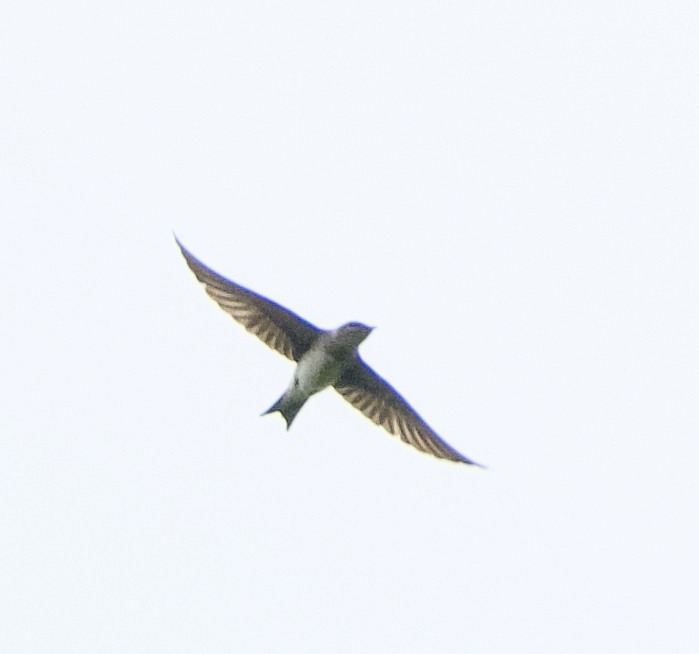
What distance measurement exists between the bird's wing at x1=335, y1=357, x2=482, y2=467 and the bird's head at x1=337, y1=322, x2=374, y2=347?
28.7 inches

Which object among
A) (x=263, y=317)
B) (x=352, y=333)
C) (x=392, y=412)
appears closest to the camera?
(x=352, y=333)

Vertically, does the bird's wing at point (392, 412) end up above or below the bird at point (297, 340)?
above

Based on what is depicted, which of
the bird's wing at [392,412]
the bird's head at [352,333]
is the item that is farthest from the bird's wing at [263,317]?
the bird's wing at [392,412]

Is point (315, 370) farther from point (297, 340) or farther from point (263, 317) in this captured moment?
point (263, 317)

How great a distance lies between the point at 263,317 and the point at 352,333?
0.76 meters

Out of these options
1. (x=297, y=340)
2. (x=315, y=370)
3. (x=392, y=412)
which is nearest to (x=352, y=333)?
(x=315, y=370)

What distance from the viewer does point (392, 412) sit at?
14.4 m

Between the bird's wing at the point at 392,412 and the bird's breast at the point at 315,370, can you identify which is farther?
the bird's wing at the point at 392,412

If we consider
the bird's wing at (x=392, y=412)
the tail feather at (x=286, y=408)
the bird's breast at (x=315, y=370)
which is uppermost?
the bird's wing at (x=392, y=412)

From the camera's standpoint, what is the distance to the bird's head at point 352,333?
1349cm

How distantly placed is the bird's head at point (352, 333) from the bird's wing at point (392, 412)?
728 mm

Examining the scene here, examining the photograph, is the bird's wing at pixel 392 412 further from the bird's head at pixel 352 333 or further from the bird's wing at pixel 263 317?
the bird's head at pixel 352 333

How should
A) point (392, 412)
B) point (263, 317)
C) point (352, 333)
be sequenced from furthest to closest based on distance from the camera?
point (392, 412) → point (263, 317) → point (352, 333)

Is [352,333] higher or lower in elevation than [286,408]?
higher
